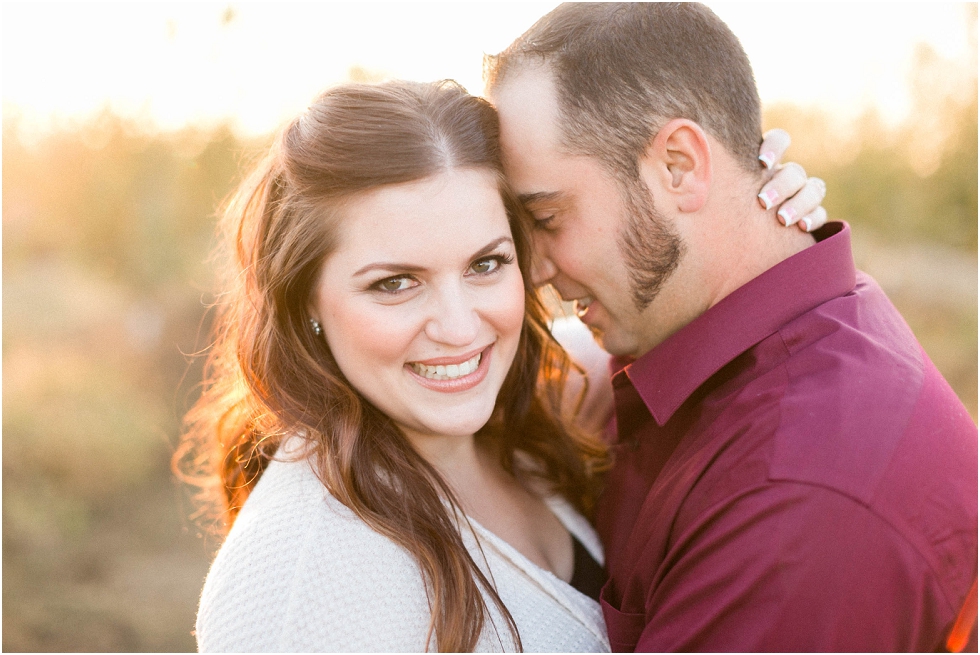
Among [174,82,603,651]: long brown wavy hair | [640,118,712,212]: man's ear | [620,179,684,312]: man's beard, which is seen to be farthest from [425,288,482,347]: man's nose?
[640,118,712,212]: man's ear

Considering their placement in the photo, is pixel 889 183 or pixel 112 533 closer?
pixel 112 533

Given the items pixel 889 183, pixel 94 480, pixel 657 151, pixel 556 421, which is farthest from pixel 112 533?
pixel 889 183

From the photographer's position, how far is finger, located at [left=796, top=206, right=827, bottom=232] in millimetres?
2092

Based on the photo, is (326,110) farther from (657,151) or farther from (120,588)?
A: (120,588)

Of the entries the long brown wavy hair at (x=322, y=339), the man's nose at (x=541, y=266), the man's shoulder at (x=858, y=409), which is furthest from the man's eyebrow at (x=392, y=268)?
the man's shoulder at (x=858, y=409)

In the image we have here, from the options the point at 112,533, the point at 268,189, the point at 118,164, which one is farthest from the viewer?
the point at 118,164

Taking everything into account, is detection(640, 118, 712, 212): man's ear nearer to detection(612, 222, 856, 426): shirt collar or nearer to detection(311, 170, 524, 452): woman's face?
detection(612, 222, 856, 426): shirt collar

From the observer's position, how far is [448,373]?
2.02 m

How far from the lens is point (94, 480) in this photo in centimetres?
512

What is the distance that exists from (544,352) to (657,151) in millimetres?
854

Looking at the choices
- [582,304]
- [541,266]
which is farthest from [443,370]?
[582,304]

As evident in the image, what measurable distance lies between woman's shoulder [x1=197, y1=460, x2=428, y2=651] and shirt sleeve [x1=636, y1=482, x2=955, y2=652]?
670 millimetres

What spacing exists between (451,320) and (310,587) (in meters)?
0.71

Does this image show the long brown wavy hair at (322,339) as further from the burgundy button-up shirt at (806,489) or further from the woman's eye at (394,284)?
the burgundy button-up shirt at (806,489)
